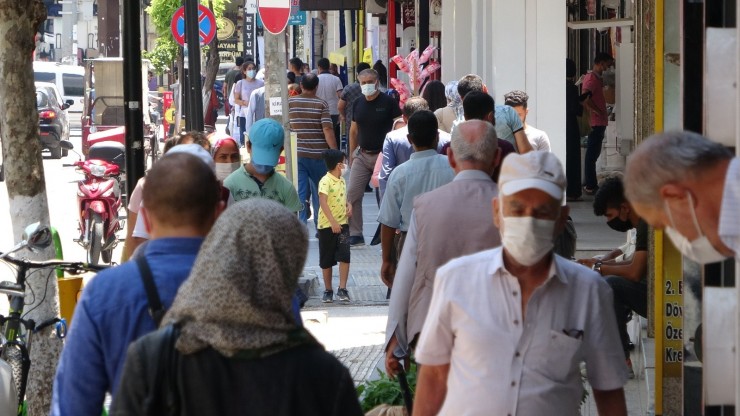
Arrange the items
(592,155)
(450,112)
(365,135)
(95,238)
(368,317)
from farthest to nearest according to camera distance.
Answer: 1. (592,155)
2. (365,135)
3. (95,238)
4. (368,317)
5. (450,112)

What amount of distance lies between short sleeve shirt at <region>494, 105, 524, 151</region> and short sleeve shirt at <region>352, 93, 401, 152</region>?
18.6 ft

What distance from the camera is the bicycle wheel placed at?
6383 millimetres

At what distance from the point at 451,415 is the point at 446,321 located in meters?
0.27

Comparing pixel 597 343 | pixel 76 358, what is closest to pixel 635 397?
pixel 597 343

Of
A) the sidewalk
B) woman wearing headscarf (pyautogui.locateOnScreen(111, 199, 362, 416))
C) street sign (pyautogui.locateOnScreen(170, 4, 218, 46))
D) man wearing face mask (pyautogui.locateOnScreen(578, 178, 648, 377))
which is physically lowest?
the sidewalk

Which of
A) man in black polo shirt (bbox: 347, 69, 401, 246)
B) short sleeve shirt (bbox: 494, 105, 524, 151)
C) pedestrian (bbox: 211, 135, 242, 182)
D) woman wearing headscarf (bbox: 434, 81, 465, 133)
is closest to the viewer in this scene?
pedestrian (bbox: 211, 135, 242, 182)

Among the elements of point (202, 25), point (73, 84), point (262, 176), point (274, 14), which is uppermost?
point (202, 25)

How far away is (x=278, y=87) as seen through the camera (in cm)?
1320

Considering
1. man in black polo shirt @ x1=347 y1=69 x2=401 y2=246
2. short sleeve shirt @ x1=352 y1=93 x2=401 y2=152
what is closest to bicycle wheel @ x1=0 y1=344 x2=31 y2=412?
man in black polo shirt @ x1=347 y1=69 x2=401 y2=246

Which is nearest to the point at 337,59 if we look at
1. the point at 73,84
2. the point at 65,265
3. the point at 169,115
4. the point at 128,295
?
the point at 169,115

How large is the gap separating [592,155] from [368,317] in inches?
252

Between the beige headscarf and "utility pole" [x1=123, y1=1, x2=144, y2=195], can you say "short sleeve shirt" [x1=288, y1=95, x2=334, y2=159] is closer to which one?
"utility pole" [x1=123, y1=1, x2=144, y2=195]

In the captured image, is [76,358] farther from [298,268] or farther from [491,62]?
[491,62]

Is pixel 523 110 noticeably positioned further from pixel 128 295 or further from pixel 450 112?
pixel 128 295
